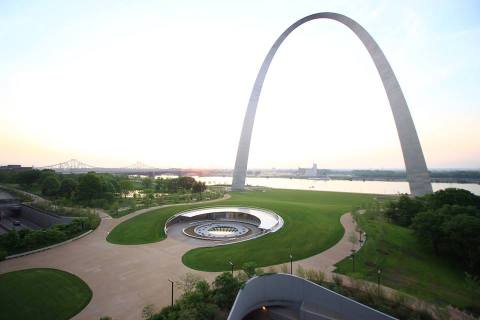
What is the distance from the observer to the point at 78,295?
493 inches

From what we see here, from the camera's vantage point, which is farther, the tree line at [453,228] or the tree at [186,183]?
the tree at [186,183]

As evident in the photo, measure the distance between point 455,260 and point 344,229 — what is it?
782 cm

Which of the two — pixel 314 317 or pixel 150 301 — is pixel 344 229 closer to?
pixel 314 317

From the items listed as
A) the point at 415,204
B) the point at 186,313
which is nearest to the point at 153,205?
the point at 186,313

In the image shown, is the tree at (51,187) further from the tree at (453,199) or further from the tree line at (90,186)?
the tree at (453,199)

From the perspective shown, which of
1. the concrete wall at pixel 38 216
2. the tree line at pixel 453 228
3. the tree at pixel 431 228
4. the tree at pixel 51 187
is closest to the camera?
the tree line at pixel 453 228

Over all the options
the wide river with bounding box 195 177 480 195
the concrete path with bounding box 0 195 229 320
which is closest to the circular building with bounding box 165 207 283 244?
the concrete path with bounding box 0 195 229 320

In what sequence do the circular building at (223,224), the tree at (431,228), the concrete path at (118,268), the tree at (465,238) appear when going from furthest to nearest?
the circular building at (223,224), the tree at (431,228), the tree at (465,238), the concrete path at (118,268)

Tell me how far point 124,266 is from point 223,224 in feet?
40.9

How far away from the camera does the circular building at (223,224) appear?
22.6 metres

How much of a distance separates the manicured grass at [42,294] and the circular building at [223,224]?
32.4ft

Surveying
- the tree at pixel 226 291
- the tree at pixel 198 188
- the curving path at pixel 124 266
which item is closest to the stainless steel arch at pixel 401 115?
the curving path at pixel 124 266

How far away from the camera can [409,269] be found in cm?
1497

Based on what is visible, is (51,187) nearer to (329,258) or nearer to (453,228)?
(329,258)
